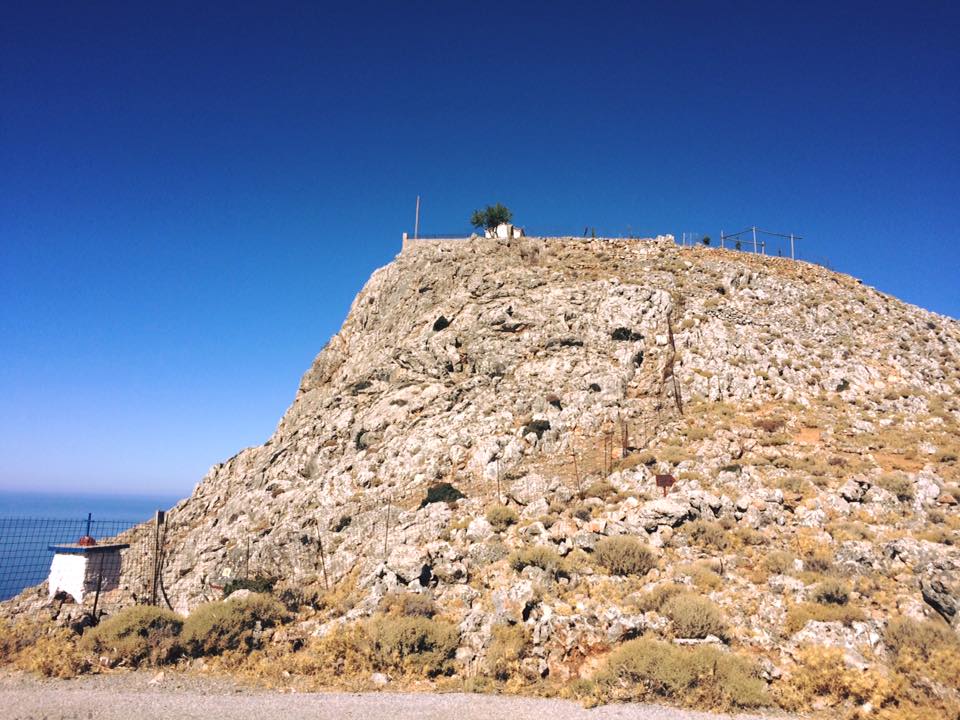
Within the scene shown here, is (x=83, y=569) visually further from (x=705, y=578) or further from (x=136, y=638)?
(x=705, y=578)

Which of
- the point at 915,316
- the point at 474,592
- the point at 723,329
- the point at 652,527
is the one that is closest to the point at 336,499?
the point at 474,592

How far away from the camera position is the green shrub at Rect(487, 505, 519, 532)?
2358 cm

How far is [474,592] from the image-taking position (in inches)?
755

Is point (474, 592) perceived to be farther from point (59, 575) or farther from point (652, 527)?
point (59, 575)

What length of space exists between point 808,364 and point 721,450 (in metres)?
12.9

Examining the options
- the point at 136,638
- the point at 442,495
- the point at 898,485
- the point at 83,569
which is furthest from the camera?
the point at 442,495

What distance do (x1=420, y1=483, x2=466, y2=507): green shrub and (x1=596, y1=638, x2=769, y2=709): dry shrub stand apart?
13462 millimetres

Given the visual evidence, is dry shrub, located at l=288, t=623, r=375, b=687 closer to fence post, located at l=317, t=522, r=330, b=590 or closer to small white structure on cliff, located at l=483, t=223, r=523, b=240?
fence post, located at l=317, t=522, r=330, b=590

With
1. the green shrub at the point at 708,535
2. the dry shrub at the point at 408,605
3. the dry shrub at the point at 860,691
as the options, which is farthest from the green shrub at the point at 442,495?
the dry shrub at the point at 860,691

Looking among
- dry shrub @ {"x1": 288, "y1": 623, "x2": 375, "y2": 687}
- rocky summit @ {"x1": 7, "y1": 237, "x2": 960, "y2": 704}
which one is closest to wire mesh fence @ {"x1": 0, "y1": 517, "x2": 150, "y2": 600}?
rocky summit @ {"x1": 7, "y1": 237, "x2": 960, "y2": 704}

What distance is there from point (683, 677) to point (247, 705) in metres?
10.0

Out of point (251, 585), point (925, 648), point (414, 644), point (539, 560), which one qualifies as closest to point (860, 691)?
point (925, 648)

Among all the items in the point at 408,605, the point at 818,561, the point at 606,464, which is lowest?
the point at 408,605

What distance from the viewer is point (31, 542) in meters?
17.7
